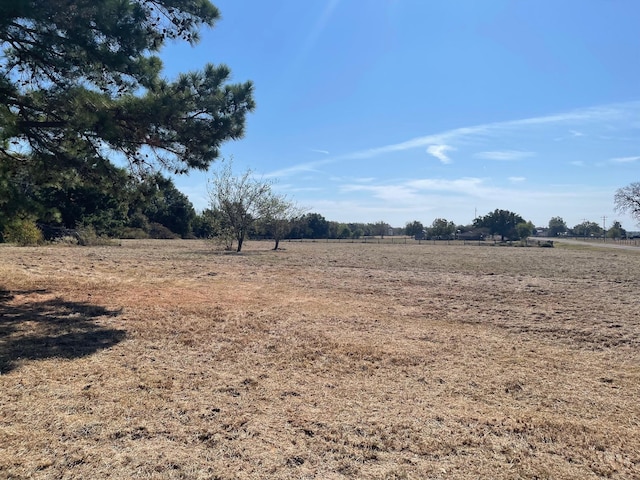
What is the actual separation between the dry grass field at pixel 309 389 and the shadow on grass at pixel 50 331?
0.04m

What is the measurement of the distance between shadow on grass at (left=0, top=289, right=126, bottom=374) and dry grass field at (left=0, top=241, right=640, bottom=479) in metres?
0.04

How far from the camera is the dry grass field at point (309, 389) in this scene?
258cm

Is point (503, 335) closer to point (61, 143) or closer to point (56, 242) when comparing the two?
point (61, 143)

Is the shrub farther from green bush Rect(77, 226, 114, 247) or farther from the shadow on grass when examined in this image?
the shadow on grass

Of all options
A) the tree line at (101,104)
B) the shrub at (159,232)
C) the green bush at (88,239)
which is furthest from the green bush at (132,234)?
the tree line at (101,104)

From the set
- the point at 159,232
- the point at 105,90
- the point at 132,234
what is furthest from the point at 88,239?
the point at 159,232

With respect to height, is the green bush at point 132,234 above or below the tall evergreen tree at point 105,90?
below

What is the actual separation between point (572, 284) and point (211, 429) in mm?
11796

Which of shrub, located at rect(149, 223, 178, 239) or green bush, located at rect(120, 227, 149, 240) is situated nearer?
green bush, located at rect(120, 227, 149, 240)

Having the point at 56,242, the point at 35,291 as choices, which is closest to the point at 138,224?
the point at 56,242

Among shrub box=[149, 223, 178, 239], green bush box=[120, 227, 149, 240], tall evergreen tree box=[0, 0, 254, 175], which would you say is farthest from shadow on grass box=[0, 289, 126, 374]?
shrub box=[149, 223, 178, 239]

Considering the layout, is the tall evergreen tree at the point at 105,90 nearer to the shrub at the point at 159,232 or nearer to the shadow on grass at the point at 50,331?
the shadow on grass at the point at 50,331

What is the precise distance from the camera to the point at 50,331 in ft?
17.3

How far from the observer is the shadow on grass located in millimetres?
4418
